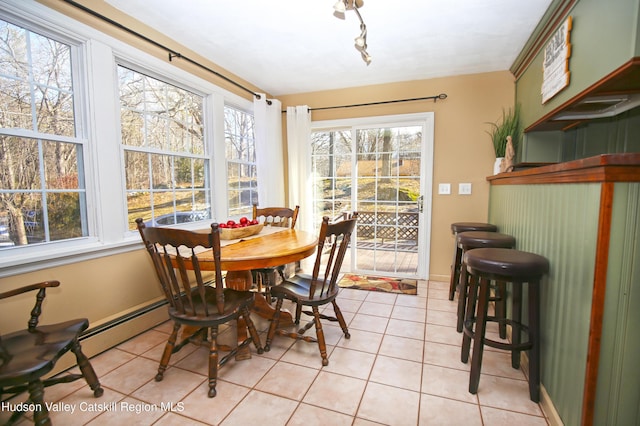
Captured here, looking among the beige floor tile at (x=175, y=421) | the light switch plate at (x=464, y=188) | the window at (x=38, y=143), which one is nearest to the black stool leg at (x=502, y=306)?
the light switch plate at (x=464, y=188)

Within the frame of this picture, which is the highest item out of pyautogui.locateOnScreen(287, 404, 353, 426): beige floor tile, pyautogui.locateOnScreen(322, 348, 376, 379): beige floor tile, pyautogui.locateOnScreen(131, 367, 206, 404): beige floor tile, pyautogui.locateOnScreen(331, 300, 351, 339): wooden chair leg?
pyautogui.locateOnScreen(331, 300, 351, 339): wooden chair leg

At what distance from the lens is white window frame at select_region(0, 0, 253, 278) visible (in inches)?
65.2

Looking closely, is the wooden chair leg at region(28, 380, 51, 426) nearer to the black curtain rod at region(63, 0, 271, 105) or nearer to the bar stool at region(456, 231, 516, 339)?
the black curtain rod at region(63, 0, 271, 105)

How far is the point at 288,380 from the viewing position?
1.71 metres

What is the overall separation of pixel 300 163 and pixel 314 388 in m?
2.78

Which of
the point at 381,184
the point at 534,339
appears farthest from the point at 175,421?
the point at 381,184

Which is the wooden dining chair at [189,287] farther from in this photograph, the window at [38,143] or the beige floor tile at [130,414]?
the window at [38,143]

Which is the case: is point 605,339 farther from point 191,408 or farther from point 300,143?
point 300,143

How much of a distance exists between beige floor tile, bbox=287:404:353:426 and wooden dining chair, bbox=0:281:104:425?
109cm

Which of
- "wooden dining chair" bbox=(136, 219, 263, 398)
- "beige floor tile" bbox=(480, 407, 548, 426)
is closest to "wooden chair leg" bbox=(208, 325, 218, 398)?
"wooden dining chair" bbox=(136, 219, 263, 398)

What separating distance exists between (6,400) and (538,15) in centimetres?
419

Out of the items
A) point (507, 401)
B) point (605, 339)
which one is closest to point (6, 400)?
point (507, 401)

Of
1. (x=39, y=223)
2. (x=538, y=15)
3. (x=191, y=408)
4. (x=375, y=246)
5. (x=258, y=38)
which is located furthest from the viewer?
(x=375, y=246)

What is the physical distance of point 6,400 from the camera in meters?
1.51
